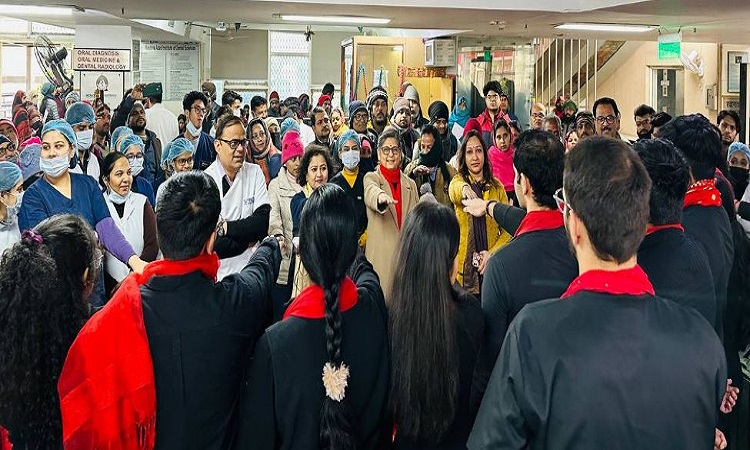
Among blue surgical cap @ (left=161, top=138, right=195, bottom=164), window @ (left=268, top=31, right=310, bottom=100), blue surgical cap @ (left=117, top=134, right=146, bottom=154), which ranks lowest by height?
blue surgical cap @ (left=161, top=138, right=195, bottom=164)

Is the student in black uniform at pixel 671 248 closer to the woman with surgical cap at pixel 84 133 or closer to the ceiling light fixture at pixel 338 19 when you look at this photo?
the woman with surgical cap at pixel 84 133

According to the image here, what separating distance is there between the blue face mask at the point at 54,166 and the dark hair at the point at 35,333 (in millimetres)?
1791

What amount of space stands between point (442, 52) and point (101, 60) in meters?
5.53

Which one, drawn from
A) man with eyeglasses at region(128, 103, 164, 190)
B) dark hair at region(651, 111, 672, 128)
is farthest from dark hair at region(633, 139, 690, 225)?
dark hair at region(651, 111, 672, 128)

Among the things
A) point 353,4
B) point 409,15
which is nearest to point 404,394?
point 353,4

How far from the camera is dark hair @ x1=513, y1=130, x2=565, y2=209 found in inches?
102

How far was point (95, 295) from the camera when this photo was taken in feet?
11.4

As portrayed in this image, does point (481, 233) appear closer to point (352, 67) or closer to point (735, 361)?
point (735, 361)

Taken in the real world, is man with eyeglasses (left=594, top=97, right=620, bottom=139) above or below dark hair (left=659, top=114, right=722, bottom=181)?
above

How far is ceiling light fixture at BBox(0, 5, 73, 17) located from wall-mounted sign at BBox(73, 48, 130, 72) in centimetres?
51

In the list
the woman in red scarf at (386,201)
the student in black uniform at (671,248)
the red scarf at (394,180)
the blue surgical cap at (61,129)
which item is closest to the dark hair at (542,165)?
the student in black uniform at (671,248)

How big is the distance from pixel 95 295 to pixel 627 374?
8.64ft

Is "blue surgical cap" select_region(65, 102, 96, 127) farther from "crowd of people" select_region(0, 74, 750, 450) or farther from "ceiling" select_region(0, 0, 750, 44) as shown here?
"crowd of people" select_region(0, 74, 750, 450)

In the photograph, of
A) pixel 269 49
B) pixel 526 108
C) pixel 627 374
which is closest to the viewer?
pixel 627 374
